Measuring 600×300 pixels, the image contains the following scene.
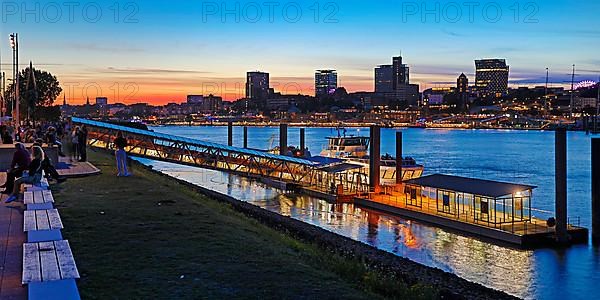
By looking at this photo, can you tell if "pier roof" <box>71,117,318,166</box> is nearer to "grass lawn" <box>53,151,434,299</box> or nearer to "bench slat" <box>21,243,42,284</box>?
"grass lawn" <box>53,151,434,299</box>

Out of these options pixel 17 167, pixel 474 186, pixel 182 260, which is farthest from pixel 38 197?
pixel 474 186

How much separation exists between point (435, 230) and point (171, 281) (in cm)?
2457

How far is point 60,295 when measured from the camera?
19.9ft

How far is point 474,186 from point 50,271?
87.6 ft

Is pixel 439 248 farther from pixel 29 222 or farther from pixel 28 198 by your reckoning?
pixel 29 222

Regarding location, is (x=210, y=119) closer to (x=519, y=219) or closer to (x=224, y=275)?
(x=519, y=219)

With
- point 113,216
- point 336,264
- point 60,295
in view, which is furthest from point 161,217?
point 60,295

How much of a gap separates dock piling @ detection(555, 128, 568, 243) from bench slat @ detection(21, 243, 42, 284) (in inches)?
945

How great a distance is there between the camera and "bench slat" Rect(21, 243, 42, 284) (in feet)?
21.5

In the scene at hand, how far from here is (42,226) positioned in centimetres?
923

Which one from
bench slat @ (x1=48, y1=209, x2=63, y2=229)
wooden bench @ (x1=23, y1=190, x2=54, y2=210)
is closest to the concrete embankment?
wooden bench @ (x1=23, y1=190, x2=54, y2=210)

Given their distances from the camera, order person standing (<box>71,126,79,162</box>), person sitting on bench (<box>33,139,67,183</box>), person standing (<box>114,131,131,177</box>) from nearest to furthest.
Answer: person sitting on bench (<box>33,139,67,183</box>), person standing (<box>114,131,131,177</box>), person standing (<box>71,126,79,162</box>)

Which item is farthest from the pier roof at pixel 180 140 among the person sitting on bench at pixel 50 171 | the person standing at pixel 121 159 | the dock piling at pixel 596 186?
the dock piling at pixel 596 186

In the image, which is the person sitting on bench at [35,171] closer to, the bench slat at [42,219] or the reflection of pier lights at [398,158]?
the bench slat at [42,219]
